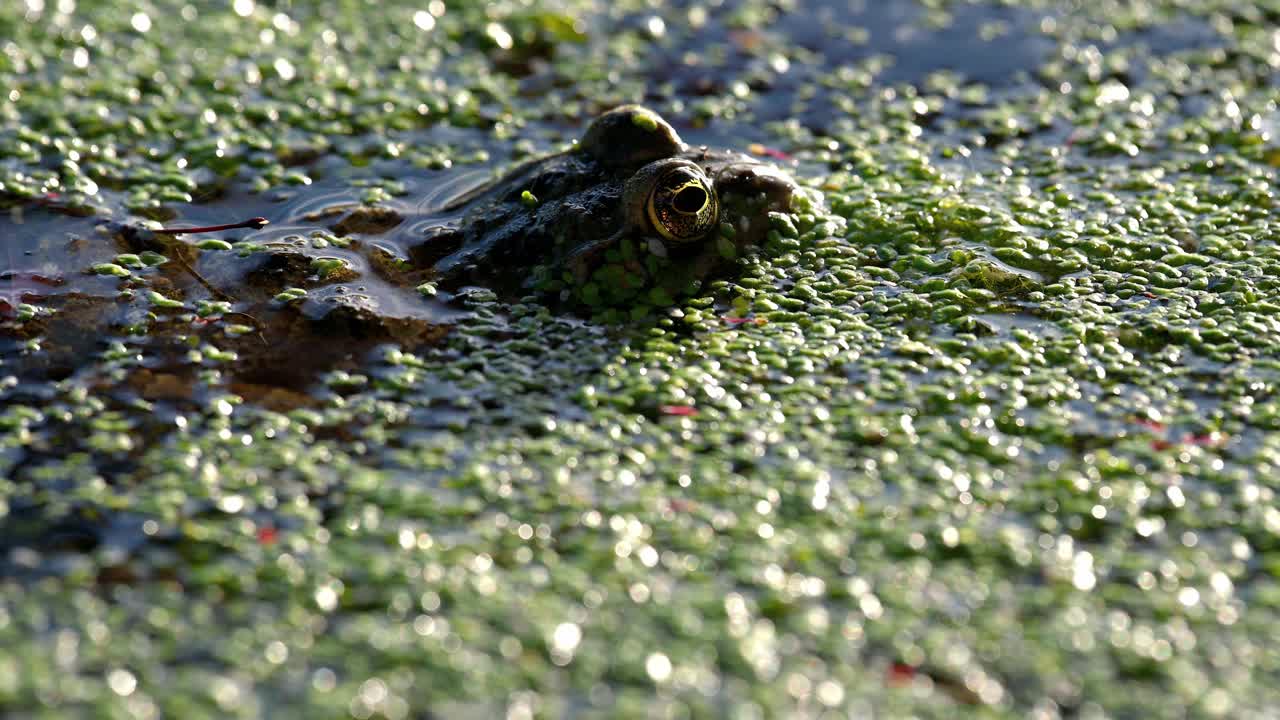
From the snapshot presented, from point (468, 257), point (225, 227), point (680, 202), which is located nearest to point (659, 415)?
point (680, 202)

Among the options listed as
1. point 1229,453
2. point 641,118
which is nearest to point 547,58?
point 641,118

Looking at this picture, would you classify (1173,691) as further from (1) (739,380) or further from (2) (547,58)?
(2) (547,58)

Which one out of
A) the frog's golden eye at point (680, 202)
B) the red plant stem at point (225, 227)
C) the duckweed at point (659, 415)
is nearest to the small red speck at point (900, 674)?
the duckweed at point (659, 415)

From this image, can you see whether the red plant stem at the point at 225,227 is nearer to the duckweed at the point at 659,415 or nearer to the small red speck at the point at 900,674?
the duckweed at the point at 659,415

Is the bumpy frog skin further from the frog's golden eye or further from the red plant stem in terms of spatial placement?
the red plant stem

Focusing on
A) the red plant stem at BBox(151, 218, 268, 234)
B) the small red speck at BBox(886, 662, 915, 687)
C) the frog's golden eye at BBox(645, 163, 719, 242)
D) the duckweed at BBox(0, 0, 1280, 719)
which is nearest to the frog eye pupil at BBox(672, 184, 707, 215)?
the frog's golden eye at BBox(645, 163, 719, 242)
